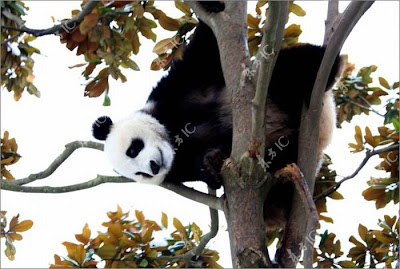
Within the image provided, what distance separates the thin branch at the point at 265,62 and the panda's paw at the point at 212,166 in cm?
64

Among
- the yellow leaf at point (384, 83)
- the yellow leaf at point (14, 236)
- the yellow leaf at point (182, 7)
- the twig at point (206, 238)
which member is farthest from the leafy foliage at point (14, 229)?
the yellow leaf at point (384, 83)

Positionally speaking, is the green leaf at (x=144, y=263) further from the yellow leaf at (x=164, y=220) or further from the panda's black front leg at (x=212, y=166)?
the panda's black front leg at (x=212, y=166)

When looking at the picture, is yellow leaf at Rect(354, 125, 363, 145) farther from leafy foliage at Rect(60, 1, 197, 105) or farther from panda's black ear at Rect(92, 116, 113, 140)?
panda's black ear at Rect(92, 116, 113, 140)

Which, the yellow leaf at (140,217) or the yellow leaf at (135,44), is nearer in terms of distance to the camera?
the yellow leaf at (140,217)

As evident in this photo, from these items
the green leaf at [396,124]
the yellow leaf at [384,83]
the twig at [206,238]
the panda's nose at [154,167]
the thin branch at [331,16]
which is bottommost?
the twig at [206,238]

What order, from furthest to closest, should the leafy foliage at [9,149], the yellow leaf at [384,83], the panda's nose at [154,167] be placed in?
the yellow leaf at [384,83] → the leafy foliage at [9,149] → the panda's nose at [154,167]

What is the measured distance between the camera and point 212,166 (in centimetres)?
286

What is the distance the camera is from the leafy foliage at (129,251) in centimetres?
281

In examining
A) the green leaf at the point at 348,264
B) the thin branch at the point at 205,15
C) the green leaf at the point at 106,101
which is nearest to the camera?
the thin branch at the point at 205,15

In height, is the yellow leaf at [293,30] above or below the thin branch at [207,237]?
above

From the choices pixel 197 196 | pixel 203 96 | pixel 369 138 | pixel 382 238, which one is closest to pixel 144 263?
pixel 197 196

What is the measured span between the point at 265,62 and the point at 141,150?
4.25ft

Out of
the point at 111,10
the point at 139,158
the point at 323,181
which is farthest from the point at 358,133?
the point at 111,10

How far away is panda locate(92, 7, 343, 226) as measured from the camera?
10.2 feet
